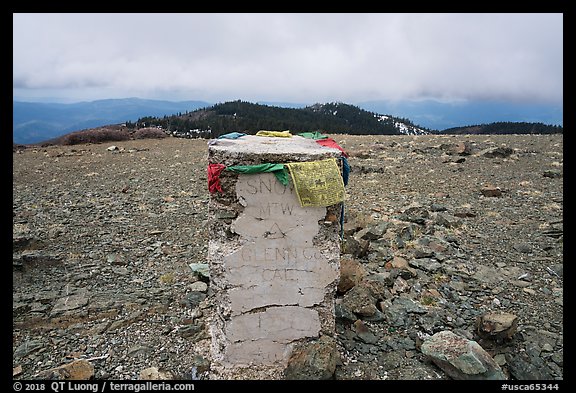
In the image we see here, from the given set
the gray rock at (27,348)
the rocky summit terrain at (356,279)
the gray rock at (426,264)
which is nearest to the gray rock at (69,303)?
the rocky summit terrain at (356,279)

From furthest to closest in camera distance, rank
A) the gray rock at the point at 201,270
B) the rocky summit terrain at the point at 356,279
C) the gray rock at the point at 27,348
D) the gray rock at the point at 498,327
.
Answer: the gray rock at the point at 201,270 < the gray rock at the point at 498,327 < the gray rock at the point at 27,348 < the rocky summit terrain at the point at 356,279

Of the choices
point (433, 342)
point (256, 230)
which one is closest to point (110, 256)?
point (256, 230)

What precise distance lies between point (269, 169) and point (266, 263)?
98 centimetres

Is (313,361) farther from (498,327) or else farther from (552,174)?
(552,174)

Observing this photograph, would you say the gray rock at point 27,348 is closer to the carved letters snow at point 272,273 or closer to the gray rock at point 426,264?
the carved letters snow at point 272,273

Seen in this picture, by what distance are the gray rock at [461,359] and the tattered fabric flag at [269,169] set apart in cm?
248

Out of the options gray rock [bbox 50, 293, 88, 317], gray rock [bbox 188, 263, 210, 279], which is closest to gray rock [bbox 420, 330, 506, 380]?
gray rock [bbox 188, 263, 210, 279]

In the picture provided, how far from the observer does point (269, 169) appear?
3.85 meters

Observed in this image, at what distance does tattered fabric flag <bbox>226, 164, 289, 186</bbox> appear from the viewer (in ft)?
12.6

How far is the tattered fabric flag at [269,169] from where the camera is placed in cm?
384

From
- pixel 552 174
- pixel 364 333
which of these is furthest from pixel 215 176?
pixel 552 174

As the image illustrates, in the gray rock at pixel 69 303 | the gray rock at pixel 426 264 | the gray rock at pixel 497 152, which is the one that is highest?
the gray rock at pixel 497 152

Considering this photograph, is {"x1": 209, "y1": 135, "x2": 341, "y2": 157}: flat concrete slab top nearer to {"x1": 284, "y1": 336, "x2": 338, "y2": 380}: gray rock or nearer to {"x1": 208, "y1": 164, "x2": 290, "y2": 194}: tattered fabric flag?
{"x1": 208, "y1": 164, "x2": 290, "y2": 194}: tattered fabric flag
